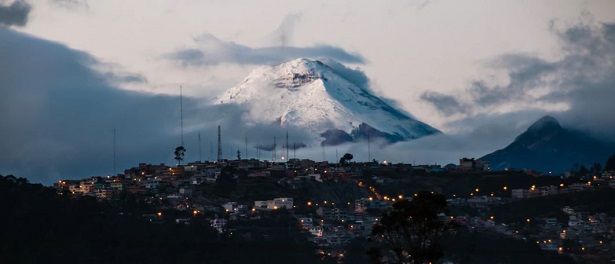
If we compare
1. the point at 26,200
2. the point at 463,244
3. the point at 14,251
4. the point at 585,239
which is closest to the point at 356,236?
the point at 463,244

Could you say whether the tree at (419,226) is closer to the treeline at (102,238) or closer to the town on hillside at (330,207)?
the treeline at (102,238)

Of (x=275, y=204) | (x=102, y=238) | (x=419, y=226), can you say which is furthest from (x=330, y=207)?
(x=419, y=226)

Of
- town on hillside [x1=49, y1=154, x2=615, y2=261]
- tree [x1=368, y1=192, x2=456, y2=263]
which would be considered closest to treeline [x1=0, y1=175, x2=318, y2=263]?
town on hillside [x1=49, y1=154, x2=615, y2=261]

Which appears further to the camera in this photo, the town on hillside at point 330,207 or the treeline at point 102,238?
the town on hillside at point 330,207

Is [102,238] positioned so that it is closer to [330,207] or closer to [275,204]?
[275,204]

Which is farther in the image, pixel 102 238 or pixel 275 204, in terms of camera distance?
pixel 275 204

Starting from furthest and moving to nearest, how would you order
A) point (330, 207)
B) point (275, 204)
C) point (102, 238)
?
point (330, 207)
point (275, 204)
point (102, 238)

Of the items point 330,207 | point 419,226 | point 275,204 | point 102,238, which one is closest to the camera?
point 419,226

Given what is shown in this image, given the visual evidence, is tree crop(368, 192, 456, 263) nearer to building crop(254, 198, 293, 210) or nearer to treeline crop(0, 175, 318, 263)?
treeline crop(0, 175, 318, 263)

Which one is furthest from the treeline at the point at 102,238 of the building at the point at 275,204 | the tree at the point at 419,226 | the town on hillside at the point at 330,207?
the tree at the point at 419,226
